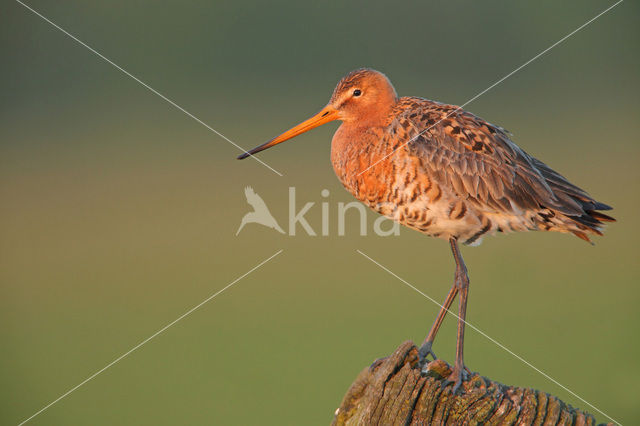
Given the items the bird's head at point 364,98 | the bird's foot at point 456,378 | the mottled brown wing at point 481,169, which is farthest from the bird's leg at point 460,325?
the bird's head at point 364,98

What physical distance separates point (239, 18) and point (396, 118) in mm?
14422

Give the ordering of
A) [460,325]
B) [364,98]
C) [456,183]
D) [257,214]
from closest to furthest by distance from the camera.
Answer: [460,325] < [456,183] < [364,98] < [257,214]

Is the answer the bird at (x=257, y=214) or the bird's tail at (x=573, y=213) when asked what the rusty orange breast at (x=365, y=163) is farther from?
the bird at (x=257, y=214)

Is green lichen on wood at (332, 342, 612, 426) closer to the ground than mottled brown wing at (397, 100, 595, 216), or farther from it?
closer to the ground

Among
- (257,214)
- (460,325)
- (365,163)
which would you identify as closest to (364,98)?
(365,163)

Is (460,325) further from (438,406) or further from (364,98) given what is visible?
(364,98)

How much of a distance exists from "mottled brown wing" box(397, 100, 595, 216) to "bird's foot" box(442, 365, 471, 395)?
1486 millimetres

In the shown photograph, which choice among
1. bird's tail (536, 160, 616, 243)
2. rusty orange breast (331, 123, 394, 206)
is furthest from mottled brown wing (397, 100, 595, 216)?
rusty orange breast (331, 123, 394, 206)

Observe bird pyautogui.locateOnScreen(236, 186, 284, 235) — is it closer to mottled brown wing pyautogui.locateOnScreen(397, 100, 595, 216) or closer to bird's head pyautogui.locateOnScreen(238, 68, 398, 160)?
bird's head pyautogui.locateOnScreen(238, 68, 398, 160)

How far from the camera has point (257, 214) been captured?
14.4m

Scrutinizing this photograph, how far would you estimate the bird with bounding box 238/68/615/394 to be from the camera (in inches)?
239

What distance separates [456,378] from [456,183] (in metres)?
1.74

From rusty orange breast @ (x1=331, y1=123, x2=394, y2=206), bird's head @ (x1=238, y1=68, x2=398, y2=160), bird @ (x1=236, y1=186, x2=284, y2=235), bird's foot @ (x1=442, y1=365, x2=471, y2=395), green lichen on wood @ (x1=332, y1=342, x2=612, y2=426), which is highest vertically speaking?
bird @ (x1=236, y1=186, x2=284, y2=235)

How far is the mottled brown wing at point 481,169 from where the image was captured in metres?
6.07
